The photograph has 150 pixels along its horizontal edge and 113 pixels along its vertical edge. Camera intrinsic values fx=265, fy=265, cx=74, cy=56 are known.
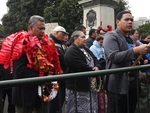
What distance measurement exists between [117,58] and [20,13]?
30.7 metres

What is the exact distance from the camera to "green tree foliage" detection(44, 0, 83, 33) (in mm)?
27891

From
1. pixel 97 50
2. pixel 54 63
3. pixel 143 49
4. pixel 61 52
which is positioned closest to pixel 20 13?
pixel 97 50

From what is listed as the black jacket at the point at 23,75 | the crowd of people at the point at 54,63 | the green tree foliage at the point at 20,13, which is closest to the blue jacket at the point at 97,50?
the crowd of people at the point at 54,63

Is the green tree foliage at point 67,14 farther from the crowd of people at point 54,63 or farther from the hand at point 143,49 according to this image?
the hand at point 143,49

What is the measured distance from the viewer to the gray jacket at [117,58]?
3.10 m

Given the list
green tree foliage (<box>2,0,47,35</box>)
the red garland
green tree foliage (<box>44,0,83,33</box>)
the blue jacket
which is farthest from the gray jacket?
green tree foliage (<box>2,0,47,35</box>)

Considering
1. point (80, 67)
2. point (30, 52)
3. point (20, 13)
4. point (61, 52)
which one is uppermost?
point (20, 13)

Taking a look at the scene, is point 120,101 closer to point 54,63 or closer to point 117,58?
point 117,58

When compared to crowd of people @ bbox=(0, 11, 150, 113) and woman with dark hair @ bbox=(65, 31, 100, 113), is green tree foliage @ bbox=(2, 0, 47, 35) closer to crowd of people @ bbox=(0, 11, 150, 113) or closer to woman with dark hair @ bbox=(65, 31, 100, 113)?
woman with dark hair @ bbox=(65, 31, 100, 113)

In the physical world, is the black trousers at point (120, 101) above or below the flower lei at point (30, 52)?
below

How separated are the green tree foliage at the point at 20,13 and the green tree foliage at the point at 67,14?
4.26 meters

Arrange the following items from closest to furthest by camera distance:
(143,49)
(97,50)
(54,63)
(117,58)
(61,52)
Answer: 1. (143,49)
2. (117,58)
3. (54,63)
4. (61,52)
5. (97,50)

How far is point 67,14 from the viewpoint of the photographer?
92.9ft

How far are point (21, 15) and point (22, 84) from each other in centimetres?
3117
